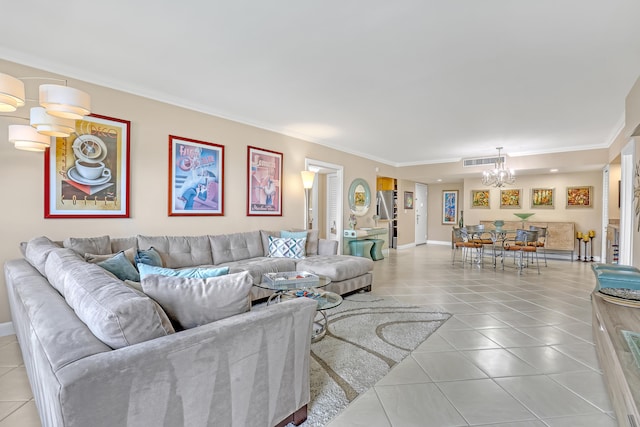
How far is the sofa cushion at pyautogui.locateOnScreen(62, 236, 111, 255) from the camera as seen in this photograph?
2.92 metres

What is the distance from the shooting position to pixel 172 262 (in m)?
3.62

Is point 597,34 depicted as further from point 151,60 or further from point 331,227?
point 331,227

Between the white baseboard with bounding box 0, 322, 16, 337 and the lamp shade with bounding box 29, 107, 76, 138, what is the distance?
1.91m

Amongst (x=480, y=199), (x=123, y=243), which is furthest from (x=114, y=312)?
(x=480, y=199)

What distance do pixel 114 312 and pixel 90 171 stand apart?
9.56 feet

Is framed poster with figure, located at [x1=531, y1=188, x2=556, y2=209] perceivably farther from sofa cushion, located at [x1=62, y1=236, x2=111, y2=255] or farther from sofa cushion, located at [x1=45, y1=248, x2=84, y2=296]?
sofa cushion, located at [x1=45, y1=248, x2=84, y2=296]

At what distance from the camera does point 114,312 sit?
3.74 ft

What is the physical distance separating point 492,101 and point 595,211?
18.8 ft

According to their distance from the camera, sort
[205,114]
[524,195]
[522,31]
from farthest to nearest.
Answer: [524,195], [205,114], [522,31]

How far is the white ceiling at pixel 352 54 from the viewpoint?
7.38 ft

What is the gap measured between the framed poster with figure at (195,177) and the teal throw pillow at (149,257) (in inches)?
35.6

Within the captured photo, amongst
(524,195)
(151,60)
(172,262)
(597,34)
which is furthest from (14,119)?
(524,195)

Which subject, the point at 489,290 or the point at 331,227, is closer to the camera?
the point at 489,290

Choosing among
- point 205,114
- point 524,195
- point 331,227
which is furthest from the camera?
point 524,195
